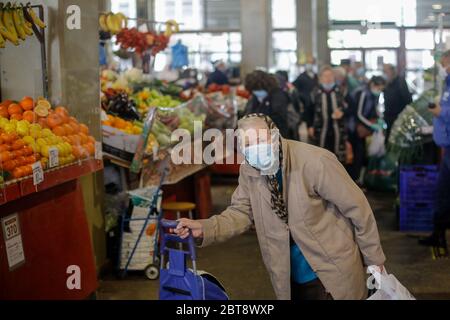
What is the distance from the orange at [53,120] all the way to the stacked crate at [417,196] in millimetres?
3790

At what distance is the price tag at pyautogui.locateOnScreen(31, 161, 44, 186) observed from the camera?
4.74 m

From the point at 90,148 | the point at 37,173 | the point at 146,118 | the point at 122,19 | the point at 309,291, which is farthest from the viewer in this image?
the point at 122,19

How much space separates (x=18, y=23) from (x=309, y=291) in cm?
290

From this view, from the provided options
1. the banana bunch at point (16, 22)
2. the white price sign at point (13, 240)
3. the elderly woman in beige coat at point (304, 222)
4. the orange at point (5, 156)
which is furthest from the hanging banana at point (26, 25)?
the elderly woman in beige coat at point (304, 222)

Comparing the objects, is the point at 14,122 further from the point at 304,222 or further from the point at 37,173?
the point at 304,222

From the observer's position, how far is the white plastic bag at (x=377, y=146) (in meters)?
10.6

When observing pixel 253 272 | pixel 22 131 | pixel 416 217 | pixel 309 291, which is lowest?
pixel 253 272

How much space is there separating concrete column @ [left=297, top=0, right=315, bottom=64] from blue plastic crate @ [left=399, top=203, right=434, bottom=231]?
17307 mm

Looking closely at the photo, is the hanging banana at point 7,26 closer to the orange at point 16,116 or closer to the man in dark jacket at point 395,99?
the orange at point 16,116

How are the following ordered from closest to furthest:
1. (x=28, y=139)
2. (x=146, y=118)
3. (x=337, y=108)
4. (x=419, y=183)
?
Result: (x=28, y=139) → (x=146, y=118) → (x=419, y=183) → (x=337, y=108)

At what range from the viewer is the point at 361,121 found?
10.7 m

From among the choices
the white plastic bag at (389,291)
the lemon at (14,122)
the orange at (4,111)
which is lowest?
the white plastic bag at (389,291)

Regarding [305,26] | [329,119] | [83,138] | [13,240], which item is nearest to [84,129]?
[83,138]
